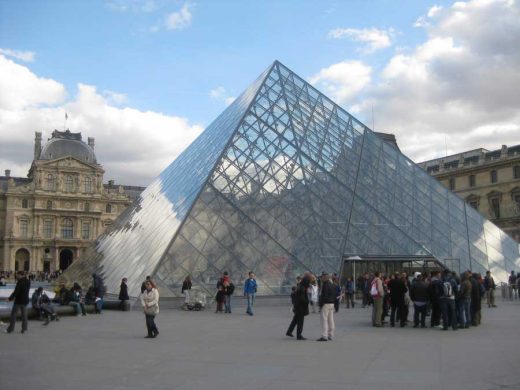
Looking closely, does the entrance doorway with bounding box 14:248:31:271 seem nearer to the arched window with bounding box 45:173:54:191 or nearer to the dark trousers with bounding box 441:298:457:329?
the arched window with bounding box 45:173:54:191

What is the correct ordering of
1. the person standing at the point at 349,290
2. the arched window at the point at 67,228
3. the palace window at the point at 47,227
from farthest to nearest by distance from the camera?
1. the arched window at the point at 67,228
2. the palace window at the point at 47,227
3. the person standing at the point at 349,290

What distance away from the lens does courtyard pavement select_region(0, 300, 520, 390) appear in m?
5.94

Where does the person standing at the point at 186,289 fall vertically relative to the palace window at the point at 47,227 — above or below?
below

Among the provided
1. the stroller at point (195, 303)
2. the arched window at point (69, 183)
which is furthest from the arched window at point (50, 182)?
the stroller at point (195, 303)

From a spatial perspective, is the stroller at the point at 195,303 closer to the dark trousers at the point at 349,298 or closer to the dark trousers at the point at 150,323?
the dark trousers at the point at 349,298

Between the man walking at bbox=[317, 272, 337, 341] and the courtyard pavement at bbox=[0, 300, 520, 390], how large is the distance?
23 cm

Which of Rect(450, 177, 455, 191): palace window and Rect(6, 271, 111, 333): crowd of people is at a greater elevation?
Rect(450, 177, 455, 191): palace window

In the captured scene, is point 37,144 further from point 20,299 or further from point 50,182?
point 20,299

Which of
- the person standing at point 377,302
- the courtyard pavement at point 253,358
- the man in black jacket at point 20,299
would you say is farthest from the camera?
the person standing at point 377,302

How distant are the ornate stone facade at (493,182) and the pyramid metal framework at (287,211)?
1271 inches

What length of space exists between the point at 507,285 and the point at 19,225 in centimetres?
7207

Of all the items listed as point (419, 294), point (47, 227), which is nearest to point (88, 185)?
point (47, 227)

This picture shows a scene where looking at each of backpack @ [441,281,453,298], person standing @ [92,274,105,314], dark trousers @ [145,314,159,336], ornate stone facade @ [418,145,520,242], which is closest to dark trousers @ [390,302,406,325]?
backpack @ [441,281,453,298]

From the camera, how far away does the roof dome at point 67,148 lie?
267 feet
